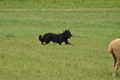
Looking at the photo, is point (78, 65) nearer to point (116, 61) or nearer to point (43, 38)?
point (116, 61)

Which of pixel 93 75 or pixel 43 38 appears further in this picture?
pixel 43 38

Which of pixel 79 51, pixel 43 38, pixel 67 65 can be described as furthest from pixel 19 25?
pixel 67 65

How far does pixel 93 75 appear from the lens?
9.55 metres

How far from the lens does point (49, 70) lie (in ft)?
32.9

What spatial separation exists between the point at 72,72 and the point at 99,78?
0.91 m

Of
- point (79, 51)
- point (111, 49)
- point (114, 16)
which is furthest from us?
point (114, 16)

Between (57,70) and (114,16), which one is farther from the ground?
(57,70)

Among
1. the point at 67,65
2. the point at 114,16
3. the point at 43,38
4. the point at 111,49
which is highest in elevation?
the point at 111,49

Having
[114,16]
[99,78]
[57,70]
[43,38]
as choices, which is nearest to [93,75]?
[99,78]

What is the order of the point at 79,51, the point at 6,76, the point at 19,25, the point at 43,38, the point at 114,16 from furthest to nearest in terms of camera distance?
the point at 114,16 < the point at 19,25 < the point at 43,38 < the point at 79,51 < the point at 6,76

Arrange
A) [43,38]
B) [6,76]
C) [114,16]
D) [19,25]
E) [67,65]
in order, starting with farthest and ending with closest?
[114,16] → [19,25] → [43,38] → [67,65] → [6,76]

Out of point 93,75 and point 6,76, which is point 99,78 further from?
point 6,76

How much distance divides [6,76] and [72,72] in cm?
185

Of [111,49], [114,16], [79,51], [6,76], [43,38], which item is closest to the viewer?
[6,76]
